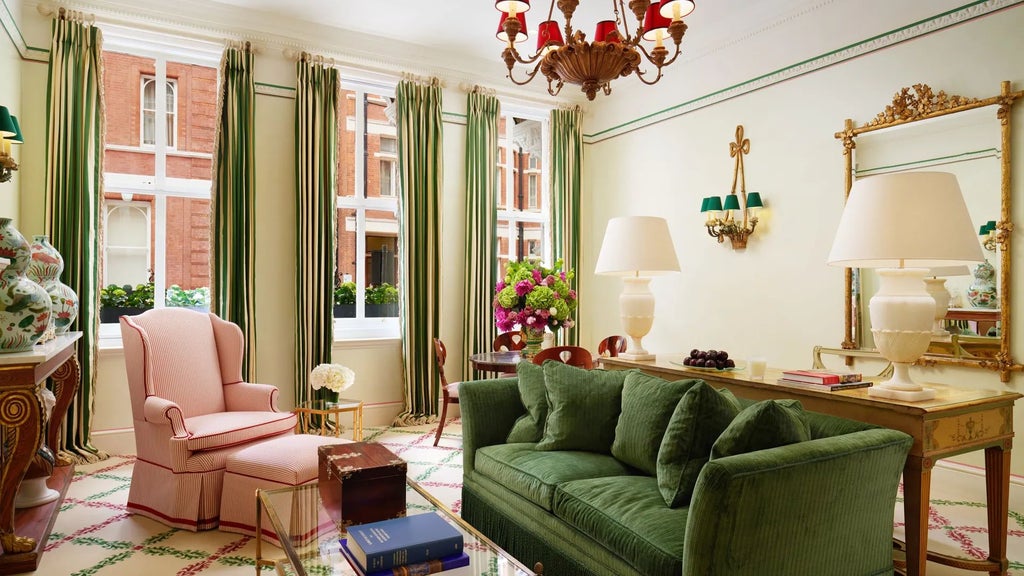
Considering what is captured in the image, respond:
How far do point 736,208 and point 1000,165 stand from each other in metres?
1.73

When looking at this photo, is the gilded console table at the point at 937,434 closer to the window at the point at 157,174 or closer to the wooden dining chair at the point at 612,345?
the wooden dining chair at the point at 612,345

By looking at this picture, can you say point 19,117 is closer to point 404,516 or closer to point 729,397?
point 404,516

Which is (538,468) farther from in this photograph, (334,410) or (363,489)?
(334,410)

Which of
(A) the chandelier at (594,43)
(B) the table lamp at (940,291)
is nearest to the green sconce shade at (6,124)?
(A) the chandelier at (594,43)

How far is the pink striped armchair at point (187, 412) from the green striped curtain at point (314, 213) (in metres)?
1.21

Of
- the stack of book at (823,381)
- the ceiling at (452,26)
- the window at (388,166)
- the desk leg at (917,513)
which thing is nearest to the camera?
the desk leg at (917,513)

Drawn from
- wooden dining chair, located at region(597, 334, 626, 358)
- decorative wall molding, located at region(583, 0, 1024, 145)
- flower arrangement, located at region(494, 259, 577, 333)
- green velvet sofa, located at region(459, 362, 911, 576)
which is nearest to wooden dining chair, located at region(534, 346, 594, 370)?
flower arrangement, located at region(494, 259, 577, 333)

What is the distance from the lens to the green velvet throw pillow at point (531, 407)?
2.93 metres

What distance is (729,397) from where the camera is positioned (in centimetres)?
230

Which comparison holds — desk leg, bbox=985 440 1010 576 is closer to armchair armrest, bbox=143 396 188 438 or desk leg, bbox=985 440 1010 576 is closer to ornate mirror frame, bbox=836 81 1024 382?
ornate mirror frame, bbox=836 81 1024 382

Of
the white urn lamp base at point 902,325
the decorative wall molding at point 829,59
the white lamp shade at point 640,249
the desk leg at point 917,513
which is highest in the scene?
the decorative wall molding at point 829,59

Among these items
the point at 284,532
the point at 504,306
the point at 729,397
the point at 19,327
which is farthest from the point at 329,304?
the point at 729,397

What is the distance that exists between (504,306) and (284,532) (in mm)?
2685

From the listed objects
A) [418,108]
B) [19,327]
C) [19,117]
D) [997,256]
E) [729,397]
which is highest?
[418,108]
